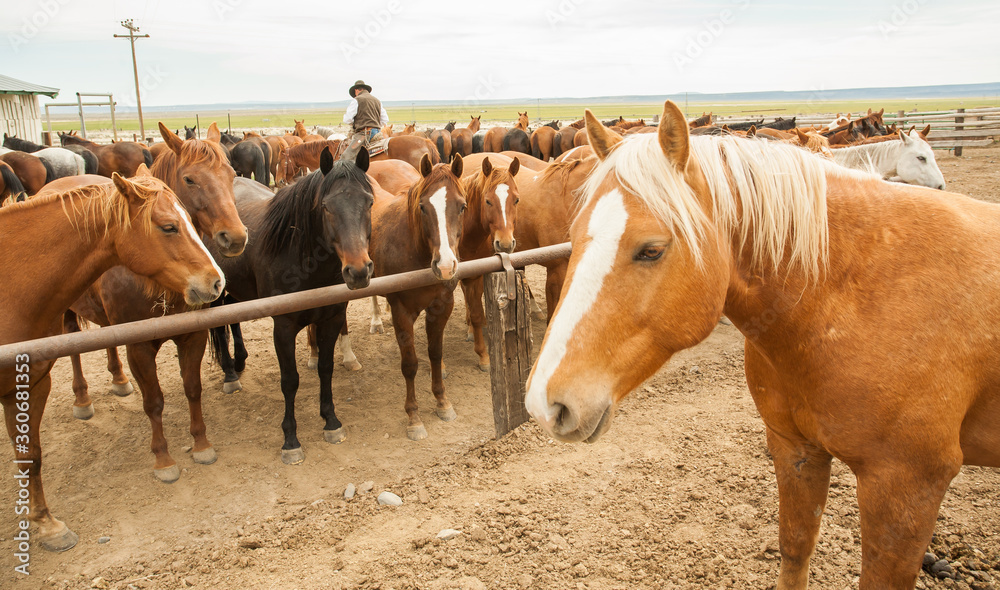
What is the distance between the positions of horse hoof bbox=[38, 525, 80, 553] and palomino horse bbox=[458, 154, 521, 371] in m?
3.33

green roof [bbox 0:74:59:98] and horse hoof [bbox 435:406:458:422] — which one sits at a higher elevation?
green roof [bbox 0:74:59:98]

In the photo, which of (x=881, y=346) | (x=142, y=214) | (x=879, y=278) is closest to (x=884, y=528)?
(x=881, y=346)

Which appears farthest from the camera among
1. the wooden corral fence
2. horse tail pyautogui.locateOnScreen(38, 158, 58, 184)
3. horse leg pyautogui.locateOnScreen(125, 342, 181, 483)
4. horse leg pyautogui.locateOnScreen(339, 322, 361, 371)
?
horse tail pyautogui.locateOnScreen(38, 158, 58, 184)

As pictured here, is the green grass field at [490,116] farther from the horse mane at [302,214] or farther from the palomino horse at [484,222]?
the horse mane at [302,214]

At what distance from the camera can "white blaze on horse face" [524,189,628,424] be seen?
1.42m

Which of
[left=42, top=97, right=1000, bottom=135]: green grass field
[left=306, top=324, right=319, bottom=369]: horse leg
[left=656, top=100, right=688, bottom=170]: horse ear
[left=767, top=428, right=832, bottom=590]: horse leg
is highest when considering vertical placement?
[left=42, top=97, right=1000, bottom=135]: green grass field

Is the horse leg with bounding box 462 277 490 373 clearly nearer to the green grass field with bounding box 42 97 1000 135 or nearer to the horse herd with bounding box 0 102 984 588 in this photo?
the horse herd with bounding box 0 102 984 588

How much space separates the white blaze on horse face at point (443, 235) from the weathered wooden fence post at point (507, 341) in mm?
293

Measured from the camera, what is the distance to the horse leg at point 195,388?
381 cm

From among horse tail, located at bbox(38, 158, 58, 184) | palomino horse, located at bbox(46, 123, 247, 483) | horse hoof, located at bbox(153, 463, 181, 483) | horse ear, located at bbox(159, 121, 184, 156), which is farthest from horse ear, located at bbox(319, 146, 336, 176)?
horse tail, located at bbox(38, 158, 58, 184)

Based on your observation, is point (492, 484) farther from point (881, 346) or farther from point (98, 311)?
point (98, 311)

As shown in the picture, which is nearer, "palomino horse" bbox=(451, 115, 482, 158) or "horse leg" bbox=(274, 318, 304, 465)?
"horse leg" bbox=(274, 318, 304, 465)

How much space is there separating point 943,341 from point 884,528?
1.88 ft

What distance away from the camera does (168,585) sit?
2732 mm
